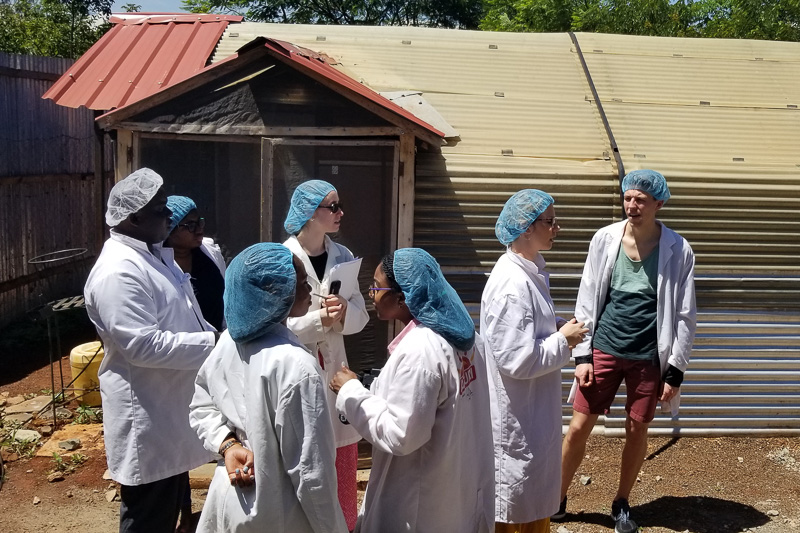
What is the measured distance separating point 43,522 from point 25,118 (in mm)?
5787

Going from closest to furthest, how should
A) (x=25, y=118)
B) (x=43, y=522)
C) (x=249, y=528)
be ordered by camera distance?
1. (x=249, y=528)
2. (x=43, y=522)
3. (x=25, y=118)

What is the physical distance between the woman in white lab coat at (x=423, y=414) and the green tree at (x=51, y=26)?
12.4 meters

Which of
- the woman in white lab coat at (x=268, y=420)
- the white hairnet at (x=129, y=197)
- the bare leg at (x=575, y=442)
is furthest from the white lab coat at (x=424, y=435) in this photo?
the bare leg at (x=575, y=442)

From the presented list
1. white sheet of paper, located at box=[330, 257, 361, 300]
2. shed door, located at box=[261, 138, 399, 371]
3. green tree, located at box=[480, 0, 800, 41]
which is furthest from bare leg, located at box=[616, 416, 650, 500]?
green tree, located at box=[480, 0, 800, 41]

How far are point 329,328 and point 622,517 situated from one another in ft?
6.91

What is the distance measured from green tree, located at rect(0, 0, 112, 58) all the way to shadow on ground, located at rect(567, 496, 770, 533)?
12.0 metres

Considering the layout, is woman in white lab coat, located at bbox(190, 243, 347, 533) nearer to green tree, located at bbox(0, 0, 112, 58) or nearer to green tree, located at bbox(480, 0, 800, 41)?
green tree, located at bbox(480, 0, 800, 41)

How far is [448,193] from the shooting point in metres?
5.87

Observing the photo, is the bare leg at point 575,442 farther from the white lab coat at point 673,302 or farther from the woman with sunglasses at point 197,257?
the woman with sunglasses at point 197,257

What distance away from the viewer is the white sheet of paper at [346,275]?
4125 millimetres

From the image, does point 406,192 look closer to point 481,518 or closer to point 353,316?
point 353,316

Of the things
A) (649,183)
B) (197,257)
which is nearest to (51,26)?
(197,257)

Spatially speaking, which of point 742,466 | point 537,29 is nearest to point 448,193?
point 742,466

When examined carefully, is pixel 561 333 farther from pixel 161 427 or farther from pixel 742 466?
pixel 742 466
